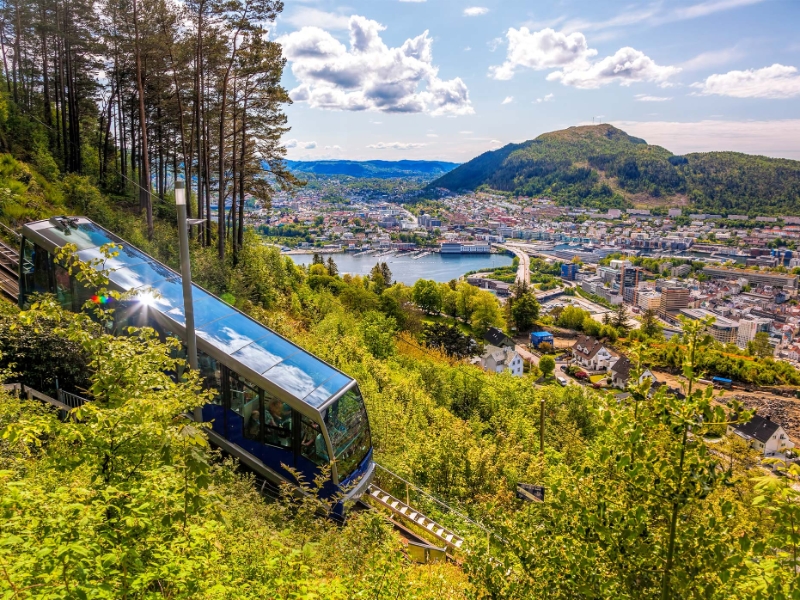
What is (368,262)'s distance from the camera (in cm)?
11725

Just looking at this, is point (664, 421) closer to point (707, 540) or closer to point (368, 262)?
point (707, 540)

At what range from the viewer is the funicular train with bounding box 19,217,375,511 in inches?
298

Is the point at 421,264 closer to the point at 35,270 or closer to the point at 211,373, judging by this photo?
the point at 35,270

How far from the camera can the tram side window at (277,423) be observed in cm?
758

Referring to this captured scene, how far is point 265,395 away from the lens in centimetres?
763

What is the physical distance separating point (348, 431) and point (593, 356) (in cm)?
5548

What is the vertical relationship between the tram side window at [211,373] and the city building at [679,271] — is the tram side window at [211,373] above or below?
above

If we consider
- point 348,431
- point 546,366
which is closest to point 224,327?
point 348,431

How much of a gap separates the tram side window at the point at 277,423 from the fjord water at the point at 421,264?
87631 mm

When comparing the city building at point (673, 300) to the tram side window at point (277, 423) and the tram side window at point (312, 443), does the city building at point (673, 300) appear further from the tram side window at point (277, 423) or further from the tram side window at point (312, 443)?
the tram side window at point (277, 423)

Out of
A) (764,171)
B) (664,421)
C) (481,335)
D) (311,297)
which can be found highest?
(764,171)

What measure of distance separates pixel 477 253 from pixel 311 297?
12800 centimetres

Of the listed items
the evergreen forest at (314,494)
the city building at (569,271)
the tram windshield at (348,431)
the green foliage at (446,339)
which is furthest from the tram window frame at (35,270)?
the city building at (569,271)

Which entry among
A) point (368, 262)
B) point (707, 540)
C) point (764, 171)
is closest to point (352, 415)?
point (707, 540)
